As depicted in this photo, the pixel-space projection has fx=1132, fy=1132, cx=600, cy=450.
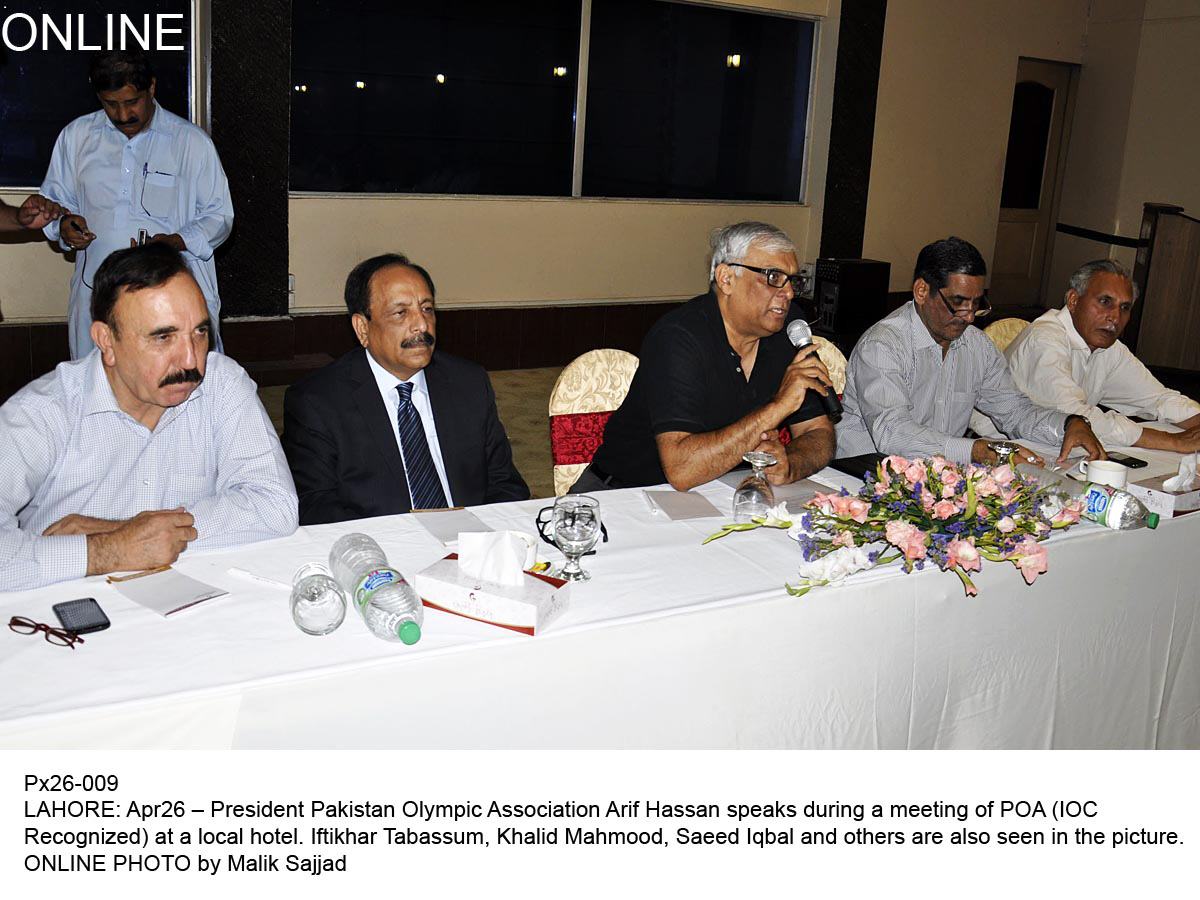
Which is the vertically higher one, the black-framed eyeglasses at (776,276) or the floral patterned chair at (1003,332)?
the black-framed eyeglasses at (776,276)

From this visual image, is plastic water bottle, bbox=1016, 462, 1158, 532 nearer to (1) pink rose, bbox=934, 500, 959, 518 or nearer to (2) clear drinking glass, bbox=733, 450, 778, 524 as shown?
(1) pink rose, bbox=934, 500, 959, 518

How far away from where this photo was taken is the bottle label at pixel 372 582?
1799 millimetres

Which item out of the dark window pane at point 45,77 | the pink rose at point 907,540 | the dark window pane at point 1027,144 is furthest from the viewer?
the dark window pane at point 1027,144

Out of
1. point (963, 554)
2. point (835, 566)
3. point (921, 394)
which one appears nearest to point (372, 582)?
point (835, 566)

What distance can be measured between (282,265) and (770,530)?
453 centimetres

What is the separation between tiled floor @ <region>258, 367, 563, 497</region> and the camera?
516 cm


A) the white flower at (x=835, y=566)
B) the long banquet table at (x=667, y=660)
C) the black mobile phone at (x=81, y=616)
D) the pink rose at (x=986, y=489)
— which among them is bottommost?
the long banquet table at (x=667, y=660)

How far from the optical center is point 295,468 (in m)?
2.56

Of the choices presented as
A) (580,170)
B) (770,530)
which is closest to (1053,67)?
→ (580,170)

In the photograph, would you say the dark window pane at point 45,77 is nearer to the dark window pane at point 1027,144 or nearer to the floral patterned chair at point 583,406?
the floral patterned chair at point 583,406

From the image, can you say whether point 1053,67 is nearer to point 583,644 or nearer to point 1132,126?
point 1132,126

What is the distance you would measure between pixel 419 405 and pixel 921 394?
1.53 metres

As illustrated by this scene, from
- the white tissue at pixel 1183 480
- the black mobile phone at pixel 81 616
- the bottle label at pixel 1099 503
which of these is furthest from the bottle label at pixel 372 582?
the white tissue at pixel 1183 480

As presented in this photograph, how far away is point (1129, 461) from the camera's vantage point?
2.98 meters
